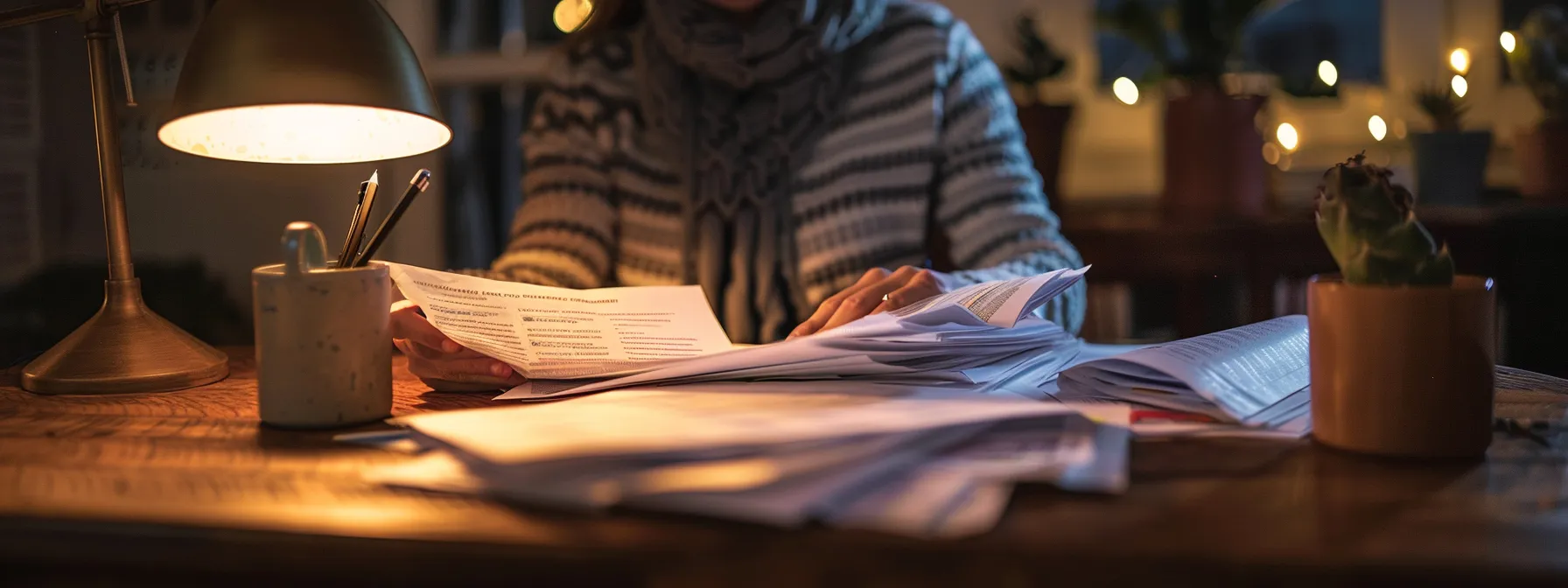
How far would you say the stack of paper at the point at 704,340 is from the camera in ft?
2.13

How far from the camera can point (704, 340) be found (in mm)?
783

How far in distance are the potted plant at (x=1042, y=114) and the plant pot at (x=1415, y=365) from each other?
1.41m

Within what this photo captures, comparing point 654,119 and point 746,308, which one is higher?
point 654,119

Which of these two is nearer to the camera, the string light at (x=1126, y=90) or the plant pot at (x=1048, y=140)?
the plant pot at (x=1048, y=140)

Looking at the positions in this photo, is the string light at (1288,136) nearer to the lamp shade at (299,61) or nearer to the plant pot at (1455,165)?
the plant pot at (1455,165)

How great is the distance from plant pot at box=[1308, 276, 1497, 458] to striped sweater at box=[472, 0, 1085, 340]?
762 mm

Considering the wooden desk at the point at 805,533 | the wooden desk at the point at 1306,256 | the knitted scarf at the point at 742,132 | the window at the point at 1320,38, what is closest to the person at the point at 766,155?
the knitted scarf at the point at 742,132

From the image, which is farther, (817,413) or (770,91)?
(770,91)

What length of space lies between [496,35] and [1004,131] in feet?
4.84

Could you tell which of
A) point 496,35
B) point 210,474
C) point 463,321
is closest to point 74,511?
point 210,474

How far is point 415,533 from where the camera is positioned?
42 cm

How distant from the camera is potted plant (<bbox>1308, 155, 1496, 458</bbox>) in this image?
51 centimetres

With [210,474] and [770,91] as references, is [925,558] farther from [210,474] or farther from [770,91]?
[770,91]

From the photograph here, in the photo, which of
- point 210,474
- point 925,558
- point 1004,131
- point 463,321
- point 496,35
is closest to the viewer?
point 925,558
